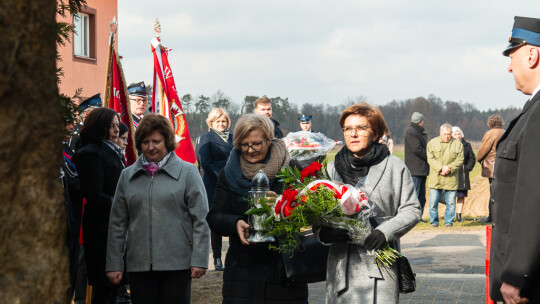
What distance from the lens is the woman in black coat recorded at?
6301 mm

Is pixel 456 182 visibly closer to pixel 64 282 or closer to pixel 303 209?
pixel 303 209

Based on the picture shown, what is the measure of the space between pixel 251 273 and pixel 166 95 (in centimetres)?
707

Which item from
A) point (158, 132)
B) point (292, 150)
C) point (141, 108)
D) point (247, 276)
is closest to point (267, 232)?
point (247, 276)

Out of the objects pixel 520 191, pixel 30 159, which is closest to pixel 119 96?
pixel 520 191

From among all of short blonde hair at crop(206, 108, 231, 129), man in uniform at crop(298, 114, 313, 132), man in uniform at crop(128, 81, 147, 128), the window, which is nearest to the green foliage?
short blonde hair at crop(206, 108, 231, 129)

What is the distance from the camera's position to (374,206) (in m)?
4.60

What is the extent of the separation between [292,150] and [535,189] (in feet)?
20.7

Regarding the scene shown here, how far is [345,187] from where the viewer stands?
174 inches

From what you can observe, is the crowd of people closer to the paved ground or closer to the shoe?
Answer: the paved ground

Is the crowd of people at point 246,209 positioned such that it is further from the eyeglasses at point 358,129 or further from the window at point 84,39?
the window at point 84,39

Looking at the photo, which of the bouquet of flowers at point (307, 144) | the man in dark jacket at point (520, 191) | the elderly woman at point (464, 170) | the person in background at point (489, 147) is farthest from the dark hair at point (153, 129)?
the elderly woman at point (464, 170)

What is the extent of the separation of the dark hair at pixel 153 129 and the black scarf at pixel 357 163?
5.04 feet

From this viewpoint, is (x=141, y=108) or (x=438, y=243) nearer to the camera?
(x=141, y=108)

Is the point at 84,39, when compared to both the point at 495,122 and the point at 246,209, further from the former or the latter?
the point at 246,209
